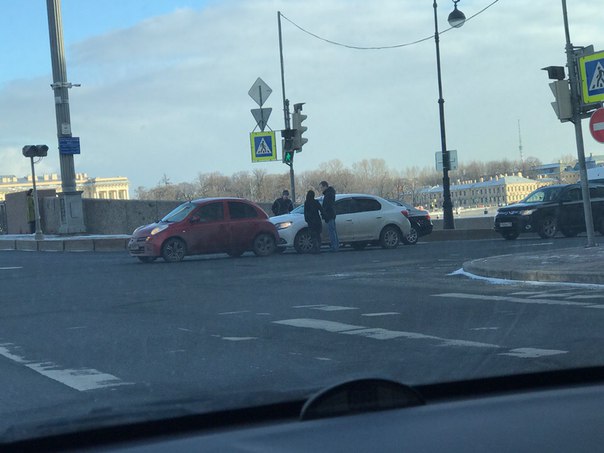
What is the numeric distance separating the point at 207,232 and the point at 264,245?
1.46 meters

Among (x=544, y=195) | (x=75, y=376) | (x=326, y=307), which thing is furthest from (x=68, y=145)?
(x=75, y=376)

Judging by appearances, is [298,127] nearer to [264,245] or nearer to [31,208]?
[264,245]

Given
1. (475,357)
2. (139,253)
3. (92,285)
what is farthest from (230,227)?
(475,357)

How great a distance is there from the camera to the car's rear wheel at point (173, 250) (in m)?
22.0

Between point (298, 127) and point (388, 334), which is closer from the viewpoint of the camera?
point (388, 334)

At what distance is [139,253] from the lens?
21938 mm

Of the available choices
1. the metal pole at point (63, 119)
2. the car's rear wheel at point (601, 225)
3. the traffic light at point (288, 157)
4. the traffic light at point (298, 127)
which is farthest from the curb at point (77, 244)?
the car's rear wheel at point (601, 225)

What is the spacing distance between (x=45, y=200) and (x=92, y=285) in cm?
2460

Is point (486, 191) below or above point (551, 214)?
above

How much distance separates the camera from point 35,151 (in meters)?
34.9

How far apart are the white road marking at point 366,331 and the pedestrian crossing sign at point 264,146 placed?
21032 mm

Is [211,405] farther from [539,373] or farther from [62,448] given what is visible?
[539,373]

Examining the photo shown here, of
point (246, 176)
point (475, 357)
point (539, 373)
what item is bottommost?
point (475, 357)

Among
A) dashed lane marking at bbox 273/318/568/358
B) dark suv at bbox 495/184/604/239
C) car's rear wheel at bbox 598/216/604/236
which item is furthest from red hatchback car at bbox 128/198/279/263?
dashed lane marking at bbox 273/318/568/358
